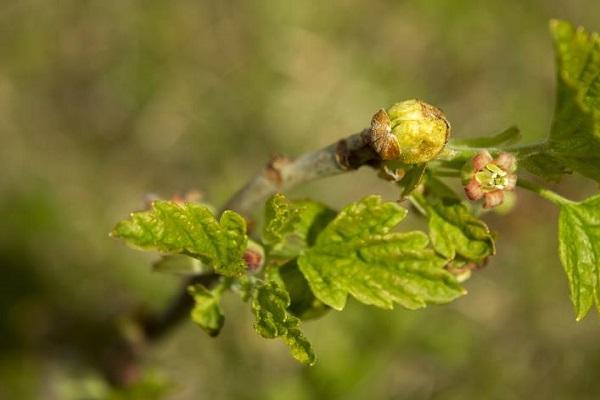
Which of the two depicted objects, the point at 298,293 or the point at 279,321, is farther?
the point at 298,293

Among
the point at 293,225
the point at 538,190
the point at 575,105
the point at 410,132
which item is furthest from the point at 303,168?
the point at 575,105

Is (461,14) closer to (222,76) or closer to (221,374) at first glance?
(222,76)

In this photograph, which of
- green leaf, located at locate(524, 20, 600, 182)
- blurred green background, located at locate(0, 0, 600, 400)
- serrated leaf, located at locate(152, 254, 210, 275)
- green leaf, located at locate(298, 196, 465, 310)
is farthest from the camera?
blurred green background, located at locate(0, 0, 600, 400)

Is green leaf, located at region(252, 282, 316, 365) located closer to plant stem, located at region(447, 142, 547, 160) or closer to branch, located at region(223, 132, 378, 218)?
branch, located at region(223, 132, 378, 218)

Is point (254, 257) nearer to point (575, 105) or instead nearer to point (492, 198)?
point (492, 198)

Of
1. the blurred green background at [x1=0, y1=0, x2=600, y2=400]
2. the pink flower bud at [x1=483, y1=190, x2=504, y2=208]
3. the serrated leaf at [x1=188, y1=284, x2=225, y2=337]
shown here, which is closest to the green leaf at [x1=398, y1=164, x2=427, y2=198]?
the pink flower bud at [x1=483, y1=190, x2=504, y2=208]

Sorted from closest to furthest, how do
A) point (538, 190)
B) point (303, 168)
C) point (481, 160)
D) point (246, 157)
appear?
point (481, 160)
point (538, 190)
point (303, 168)
point (246, 157)

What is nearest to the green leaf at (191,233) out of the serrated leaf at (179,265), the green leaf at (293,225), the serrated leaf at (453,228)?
the green leaf at (293,225)
